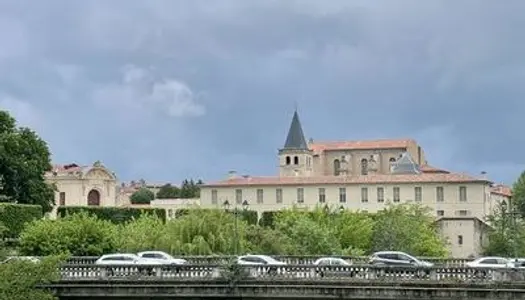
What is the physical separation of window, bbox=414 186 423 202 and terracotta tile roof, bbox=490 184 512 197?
1662 cm

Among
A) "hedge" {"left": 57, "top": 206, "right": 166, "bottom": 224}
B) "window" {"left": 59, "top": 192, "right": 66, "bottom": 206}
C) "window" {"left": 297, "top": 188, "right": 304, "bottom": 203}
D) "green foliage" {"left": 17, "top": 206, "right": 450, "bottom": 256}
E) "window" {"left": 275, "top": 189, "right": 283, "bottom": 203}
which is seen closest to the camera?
"green foliage" {"left": 17, "top": 206, "right": 450, "bottom": 256}

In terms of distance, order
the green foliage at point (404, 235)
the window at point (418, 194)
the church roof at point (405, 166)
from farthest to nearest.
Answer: the church roof at point (405, 166) < the window at point (418, 194) < the green foliage at point (404, 235)

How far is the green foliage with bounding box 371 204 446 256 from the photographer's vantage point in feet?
274

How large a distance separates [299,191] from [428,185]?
15897mm

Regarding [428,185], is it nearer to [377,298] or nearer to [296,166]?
[296,166]

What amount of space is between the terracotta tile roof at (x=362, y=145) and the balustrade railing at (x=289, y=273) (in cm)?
11908

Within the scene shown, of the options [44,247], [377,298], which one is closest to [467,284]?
[377,298]

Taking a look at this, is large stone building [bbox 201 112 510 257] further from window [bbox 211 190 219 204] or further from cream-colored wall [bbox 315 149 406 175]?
cream-colored wall [bbox 315 149 406 175]

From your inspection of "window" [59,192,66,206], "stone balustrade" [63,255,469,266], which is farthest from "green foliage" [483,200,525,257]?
"window" [59,192,66,206]

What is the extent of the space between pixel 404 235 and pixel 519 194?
5153 centimetres

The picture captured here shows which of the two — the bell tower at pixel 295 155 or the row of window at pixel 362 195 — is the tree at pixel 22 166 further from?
the bell tower at pixel 295 155

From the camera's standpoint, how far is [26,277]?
122 feet

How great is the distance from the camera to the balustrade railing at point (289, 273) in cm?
3666

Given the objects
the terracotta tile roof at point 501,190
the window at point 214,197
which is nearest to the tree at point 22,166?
the window at point 214,197
